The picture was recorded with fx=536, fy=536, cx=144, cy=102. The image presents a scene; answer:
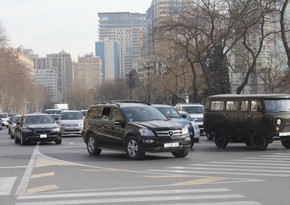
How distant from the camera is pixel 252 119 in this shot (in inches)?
797

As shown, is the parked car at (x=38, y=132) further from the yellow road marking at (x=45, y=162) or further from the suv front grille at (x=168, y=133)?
the suv front grille at (x=168, y=133)

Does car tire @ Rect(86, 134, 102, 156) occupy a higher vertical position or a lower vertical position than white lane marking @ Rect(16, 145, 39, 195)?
higher

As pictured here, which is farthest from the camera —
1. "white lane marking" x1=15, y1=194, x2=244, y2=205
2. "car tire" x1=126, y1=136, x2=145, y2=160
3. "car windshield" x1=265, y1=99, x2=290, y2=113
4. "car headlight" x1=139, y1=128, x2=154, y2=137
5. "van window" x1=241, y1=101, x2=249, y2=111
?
"van window" x1=241, y1=101, x2=249, y2=111

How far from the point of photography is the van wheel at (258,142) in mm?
20066

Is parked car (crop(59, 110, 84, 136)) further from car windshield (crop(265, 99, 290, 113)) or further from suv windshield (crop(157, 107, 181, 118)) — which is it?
car windshield (crop(265, 99, 290, 113))

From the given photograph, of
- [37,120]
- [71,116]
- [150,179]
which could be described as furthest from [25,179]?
[71,116]

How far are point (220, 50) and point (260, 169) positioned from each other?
36.4 m

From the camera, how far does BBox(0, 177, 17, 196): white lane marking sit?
10781 millimetres

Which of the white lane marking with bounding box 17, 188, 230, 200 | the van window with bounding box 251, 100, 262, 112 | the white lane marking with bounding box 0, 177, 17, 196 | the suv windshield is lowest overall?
the white lane marking with bounding box 0, 177, 17, 196

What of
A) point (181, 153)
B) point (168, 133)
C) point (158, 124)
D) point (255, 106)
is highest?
point (255, 106)

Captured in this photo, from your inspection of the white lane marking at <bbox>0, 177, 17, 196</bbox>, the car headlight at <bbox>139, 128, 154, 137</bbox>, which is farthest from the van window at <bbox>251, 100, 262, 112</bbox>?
the white lane marking at <bbox>0, 177, 17, 196</bbox>

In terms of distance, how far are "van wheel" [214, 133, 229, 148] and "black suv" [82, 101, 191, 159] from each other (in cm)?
→ 451

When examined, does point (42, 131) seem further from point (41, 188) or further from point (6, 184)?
point (41, 188)

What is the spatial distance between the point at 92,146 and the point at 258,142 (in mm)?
6304
